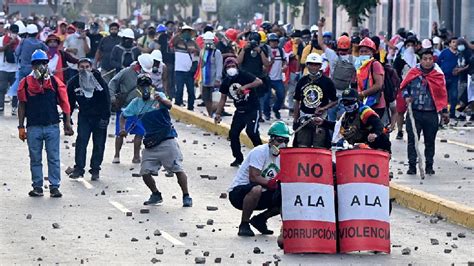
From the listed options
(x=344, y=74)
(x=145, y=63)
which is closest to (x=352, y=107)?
(x=145, y=63)

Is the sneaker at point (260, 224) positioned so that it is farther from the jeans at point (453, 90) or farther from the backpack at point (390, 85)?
the jeans at point (453, 90)

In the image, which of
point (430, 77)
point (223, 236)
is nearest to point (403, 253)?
point (223, 236)

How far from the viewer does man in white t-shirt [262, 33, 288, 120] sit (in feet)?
97.0

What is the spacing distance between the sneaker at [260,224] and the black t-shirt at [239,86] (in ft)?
19.3

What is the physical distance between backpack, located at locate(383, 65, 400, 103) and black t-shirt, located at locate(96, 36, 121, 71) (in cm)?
994

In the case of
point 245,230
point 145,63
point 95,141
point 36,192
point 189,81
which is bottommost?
point 36,192

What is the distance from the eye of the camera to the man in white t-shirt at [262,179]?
50.2 ft

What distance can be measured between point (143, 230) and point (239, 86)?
569 centimetres

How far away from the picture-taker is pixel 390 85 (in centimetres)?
2158

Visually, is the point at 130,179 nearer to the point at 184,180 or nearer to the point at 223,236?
the point at 184,180

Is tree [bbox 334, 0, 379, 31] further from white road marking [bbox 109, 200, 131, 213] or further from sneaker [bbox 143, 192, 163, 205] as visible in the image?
sneaker [bbox 143, 192, 163, 205]

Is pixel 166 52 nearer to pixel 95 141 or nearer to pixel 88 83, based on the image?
pixel 95 141

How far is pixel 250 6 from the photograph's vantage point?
7400 centimetres

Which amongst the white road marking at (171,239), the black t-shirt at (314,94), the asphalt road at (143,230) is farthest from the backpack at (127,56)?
the white road marking at (171,239)
